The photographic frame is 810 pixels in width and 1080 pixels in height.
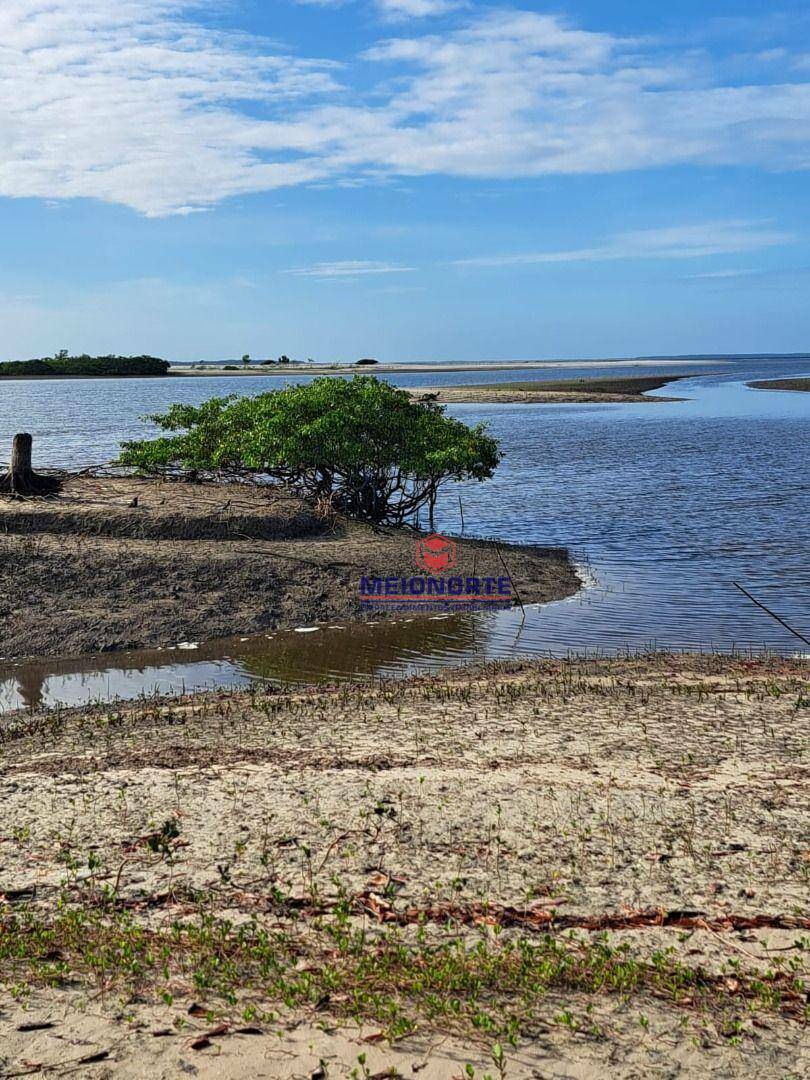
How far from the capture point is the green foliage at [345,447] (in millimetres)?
20812

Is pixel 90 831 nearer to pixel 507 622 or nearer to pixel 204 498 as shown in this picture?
pixel 507 622

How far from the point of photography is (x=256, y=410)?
22.9m

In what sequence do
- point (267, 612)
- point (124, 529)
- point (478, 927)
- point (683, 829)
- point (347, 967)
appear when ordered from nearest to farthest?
point (347, 967)
point (478, 927)
point (683, 829)
point (267, 612)
point (124, 529)

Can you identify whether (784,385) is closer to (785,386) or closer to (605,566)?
(785,386)

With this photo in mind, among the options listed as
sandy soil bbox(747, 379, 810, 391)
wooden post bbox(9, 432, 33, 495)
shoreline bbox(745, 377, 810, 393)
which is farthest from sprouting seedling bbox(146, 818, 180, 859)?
sandy soil bbox(747, 379, 810, 391)

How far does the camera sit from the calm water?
1345 centimetres

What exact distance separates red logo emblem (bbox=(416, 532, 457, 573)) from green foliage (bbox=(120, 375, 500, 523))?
1.61 meters

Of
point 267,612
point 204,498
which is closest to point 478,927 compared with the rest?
point 267,612

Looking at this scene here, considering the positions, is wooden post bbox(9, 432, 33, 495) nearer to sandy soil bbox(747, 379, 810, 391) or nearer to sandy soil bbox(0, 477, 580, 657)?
sandy soil bbox(0, 477, 580, 657)

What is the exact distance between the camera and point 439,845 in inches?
276

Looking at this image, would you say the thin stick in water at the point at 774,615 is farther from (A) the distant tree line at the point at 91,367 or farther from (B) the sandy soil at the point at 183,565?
(A) the distant tree line at the point at 91,367

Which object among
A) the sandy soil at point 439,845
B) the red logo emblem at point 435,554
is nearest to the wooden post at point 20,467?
the red logo emblem at point 435,554

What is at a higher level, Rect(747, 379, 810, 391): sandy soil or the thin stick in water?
Rect(747, 379, 810, 391): sandy soil

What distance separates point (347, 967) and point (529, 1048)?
117 cm
